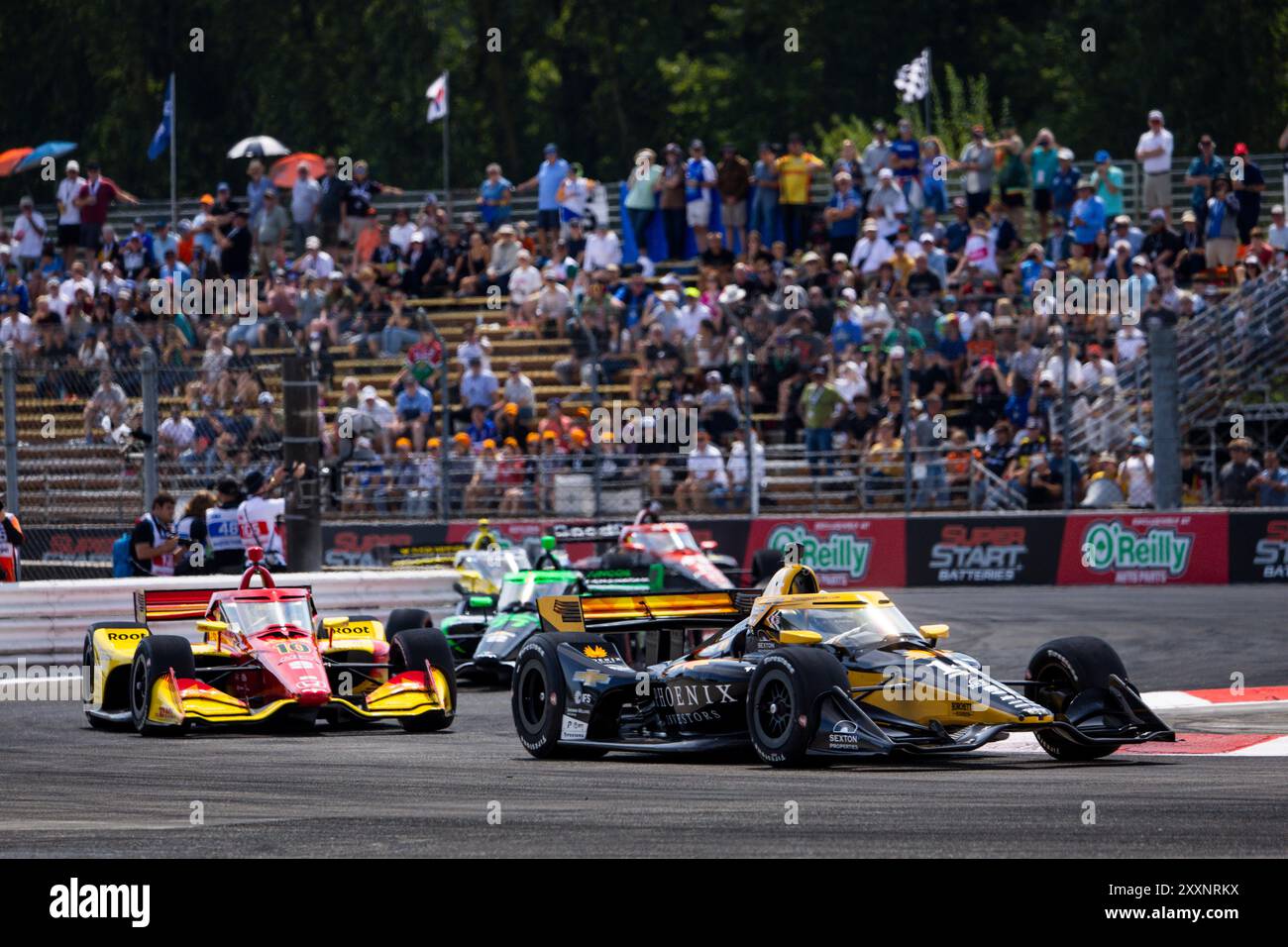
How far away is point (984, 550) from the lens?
83.7 ft

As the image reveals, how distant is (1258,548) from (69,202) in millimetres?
19344

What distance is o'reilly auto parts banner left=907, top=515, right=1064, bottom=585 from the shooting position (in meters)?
25.2

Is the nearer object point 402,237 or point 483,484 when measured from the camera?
point 483,484

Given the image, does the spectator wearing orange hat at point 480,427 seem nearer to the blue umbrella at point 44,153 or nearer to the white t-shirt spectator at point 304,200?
the white t-shirt spectator at point 304,200

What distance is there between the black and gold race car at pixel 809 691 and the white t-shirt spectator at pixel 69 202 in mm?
22395

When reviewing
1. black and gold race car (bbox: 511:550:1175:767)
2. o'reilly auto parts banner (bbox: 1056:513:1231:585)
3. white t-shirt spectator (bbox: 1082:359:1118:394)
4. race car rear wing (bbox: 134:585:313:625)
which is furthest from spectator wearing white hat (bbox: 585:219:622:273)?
black and gold race car (bbox: 511:550:1175:767)

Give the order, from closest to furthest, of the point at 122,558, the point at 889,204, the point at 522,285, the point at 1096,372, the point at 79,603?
the point at 79,603 → the point at 122,558 → the point at 1096,372 → the point at 889,204 → the point at 522,285

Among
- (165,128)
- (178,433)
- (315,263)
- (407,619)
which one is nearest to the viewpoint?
(407,619)

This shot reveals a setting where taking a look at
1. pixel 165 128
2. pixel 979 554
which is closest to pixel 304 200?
pixel 165 128

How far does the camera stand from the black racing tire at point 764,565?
2250 cm

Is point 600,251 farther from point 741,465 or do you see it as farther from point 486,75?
point 486,75
